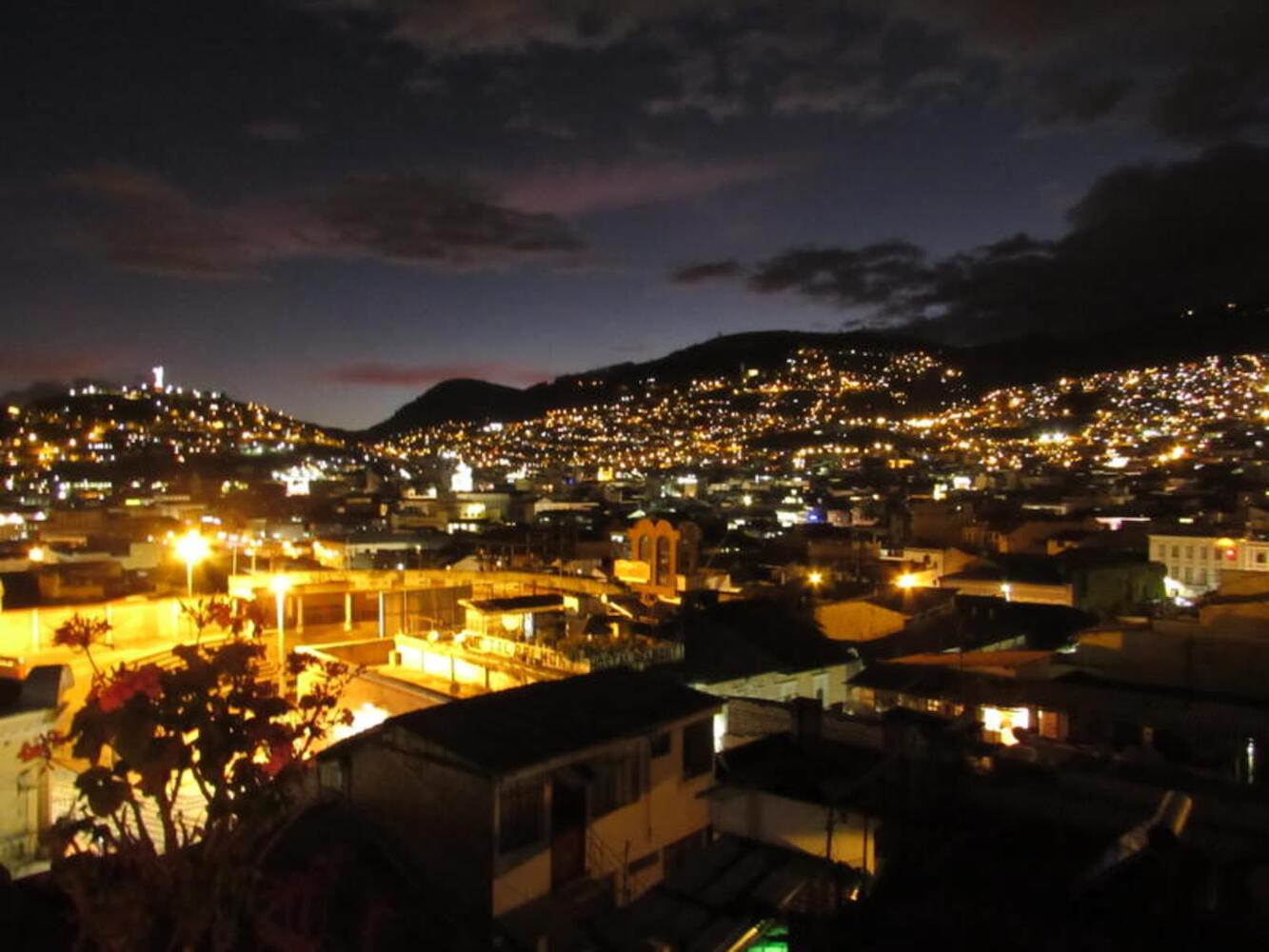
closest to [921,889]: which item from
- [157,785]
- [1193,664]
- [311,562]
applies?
[157,785]

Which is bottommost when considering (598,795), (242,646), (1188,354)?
(598,795)

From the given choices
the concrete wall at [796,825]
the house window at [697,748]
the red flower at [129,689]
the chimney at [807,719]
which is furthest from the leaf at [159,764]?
the chimney at [807,719]

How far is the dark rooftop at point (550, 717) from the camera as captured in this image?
8.15m

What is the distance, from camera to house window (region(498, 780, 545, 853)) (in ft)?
25.9

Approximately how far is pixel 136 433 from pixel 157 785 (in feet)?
428

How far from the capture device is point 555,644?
12414 mm

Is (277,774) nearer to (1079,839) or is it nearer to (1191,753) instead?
(1079,839)

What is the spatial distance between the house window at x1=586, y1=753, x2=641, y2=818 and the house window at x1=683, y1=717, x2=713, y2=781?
71cm

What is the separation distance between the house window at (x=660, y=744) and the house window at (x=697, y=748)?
0.24 m

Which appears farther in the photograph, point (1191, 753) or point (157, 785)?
point (1191, 753)

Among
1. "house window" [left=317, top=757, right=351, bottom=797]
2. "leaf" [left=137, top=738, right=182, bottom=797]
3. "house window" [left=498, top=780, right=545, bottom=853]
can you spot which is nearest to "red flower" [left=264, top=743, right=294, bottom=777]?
"leaf" [left=137, top=738, right=182, bottom=797]

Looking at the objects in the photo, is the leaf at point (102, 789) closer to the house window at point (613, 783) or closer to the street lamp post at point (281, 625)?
the house window at point (613, 783)

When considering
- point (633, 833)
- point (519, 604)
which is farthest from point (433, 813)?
point (519, 604)

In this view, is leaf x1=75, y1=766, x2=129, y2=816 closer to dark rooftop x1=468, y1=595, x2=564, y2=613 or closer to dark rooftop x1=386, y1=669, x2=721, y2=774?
dark rooftop x1=386, y1=669, x2=721, y2=774
